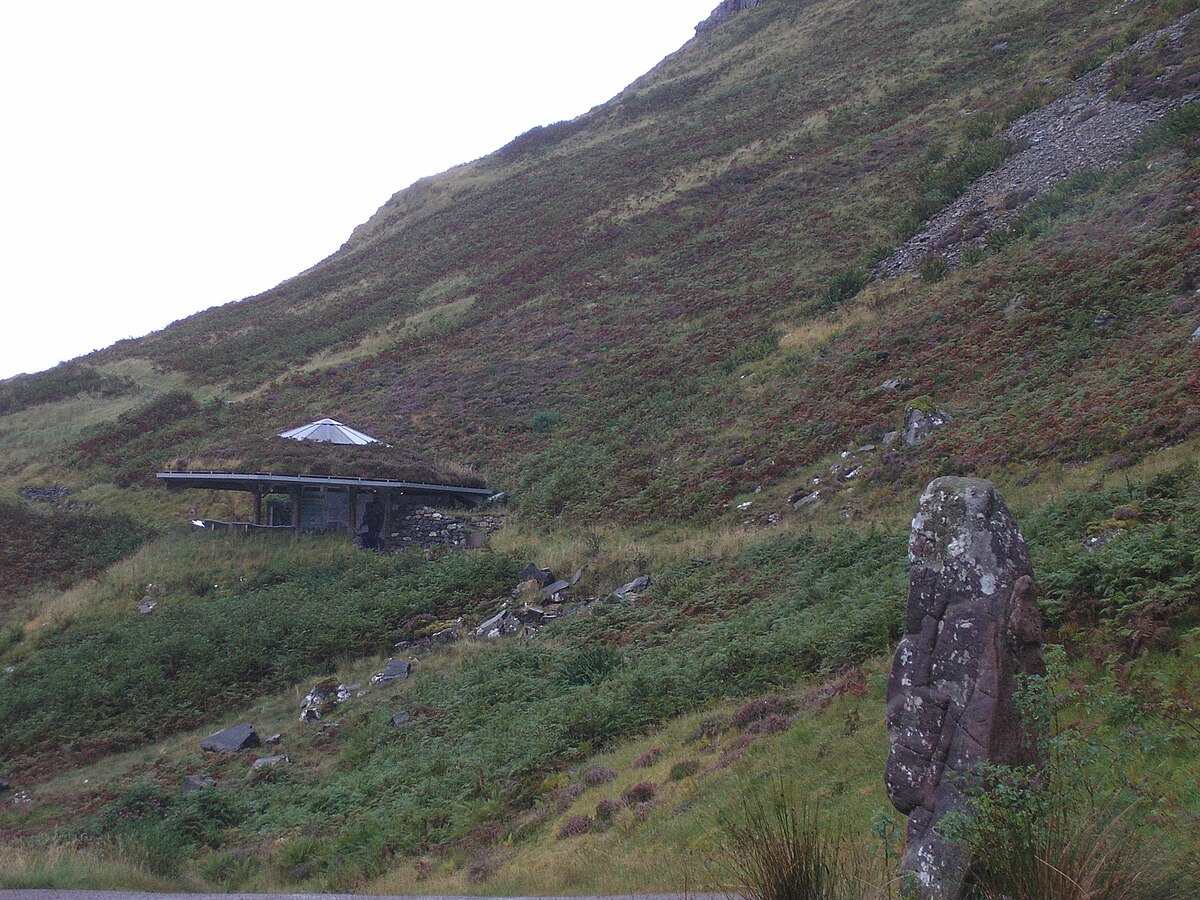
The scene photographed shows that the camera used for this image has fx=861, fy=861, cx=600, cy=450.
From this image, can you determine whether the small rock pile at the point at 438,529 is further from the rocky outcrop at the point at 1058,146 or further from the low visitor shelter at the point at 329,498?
the rocky outcrop at the point at 1058,146

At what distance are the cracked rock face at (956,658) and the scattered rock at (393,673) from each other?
1171 centimetres

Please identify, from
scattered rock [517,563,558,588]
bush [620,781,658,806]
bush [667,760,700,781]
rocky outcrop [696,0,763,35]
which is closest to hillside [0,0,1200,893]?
bush [667,760,700,781]

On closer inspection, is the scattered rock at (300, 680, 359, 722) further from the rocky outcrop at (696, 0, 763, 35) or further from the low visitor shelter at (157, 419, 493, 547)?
the rocky outcrop at (696, 0, 763, 35)

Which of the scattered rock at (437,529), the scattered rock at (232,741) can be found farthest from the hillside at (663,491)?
the scattered rock at (437,529)

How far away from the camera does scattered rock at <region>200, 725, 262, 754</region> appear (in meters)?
13.5

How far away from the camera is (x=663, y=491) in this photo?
21.0m

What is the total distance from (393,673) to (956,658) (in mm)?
12309

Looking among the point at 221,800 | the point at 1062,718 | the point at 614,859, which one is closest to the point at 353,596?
the point at 221,800

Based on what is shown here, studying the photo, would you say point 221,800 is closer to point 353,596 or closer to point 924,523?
point 353,596

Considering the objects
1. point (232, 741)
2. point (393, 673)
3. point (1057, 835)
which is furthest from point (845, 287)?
point (1057, 835)

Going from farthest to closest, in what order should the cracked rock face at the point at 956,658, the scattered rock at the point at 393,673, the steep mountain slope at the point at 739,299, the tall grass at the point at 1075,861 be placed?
the steep mountain slope at the point at 739,299 < the scattered rock at the point at 393,673 < the cracked rock face at the point at 956,658 < the tall grass at the point at 1075,861

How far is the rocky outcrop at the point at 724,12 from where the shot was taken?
275 ft

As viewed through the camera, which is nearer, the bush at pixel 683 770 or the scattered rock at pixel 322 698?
the bush at pixel 683 770

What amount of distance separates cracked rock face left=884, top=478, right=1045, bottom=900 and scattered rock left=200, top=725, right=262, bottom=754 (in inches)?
458
